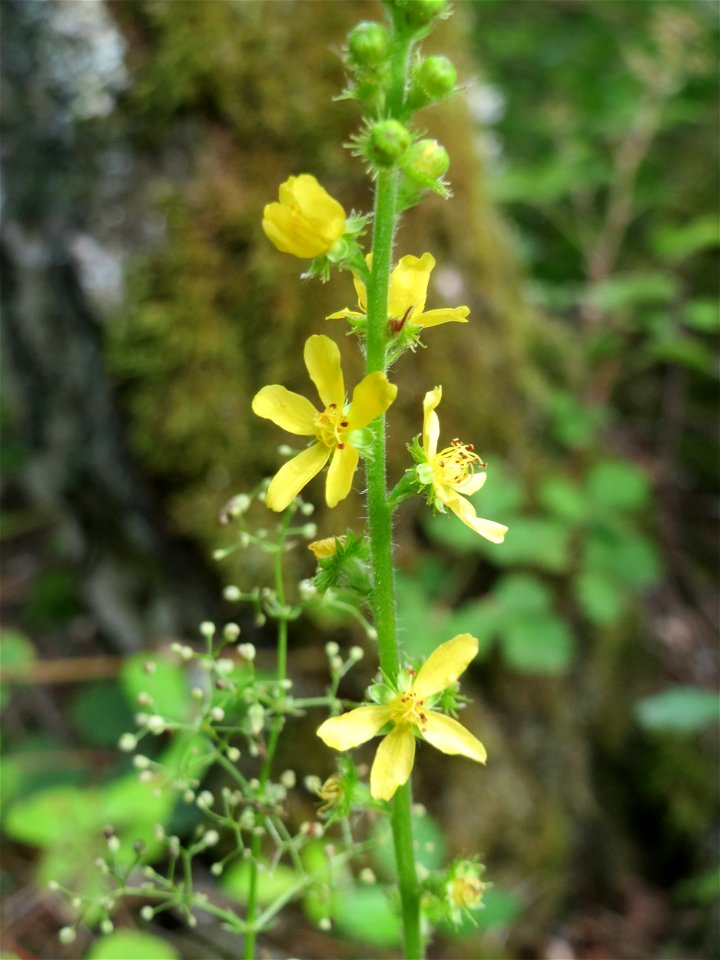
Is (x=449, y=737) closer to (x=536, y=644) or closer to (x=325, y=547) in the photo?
(x=325, y=547)

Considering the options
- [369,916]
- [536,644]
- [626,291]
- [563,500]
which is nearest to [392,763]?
[369,916]

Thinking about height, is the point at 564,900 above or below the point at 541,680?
below

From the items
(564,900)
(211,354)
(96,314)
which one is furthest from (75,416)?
(564,900)

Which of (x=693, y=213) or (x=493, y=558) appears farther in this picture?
(x=693, y=213)

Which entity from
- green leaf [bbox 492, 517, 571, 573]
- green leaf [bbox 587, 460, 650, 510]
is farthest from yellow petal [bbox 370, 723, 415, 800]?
green leaf [bbox 587, 460, 650, 510]

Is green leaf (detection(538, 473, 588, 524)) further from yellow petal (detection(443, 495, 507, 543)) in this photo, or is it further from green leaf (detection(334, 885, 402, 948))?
yellow petal (detection(443, 495, 507, 543))

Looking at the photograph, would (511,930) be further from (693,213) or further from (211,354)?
(693,213)
